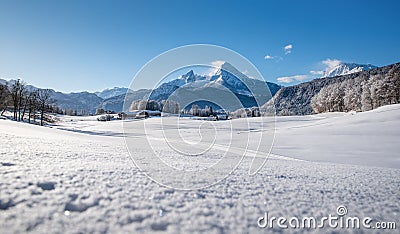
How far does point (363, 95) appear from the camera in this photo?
2114 inches

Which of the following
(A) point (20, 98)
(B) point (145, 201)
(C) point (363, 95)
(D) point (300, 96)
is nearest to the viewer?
(B) point (145, 201)

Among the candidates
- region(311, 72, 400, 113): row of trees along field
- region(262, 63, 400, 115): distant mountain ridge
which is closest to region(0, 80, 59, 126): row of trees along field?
region(311, 72, 400, 113): row of trees along field

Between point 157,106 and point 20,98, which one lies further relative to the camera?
point 157,106

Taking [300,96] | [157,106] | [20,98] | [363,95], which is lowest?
[20,98]

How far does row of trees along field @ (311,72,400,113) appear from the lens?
49787 mm

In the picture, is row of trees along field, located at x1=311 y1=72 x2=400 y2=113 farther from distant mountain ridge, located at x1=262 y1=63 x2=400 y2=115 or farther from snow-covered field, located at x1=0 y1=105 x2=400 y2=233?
snow-covered field, located at x1=0 y1=105 x2=400 y2=233

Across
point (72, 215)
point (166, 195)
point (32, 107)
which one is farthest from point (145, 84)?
point (32, 107)

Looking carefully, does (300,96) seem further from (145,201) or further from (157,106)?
(145,201)

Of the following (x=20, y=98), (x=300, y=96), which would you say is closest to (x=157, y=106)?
(x=20, y=98)

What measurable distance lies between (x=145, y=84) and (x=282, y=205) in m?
4.97

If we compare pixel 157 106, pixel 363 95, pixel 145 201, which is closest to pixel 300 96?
pixel 363 95

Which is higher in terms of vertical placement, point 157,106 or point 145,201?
point 157,106

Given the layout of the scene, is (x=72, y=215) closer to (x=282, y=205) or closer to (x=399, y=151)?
(x=282, y=205)

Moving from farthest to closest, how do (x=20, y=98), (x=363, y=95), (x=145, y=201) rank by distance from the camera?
(x=363, y=95) → (x=20, y=98) → (x=145, y=201)
